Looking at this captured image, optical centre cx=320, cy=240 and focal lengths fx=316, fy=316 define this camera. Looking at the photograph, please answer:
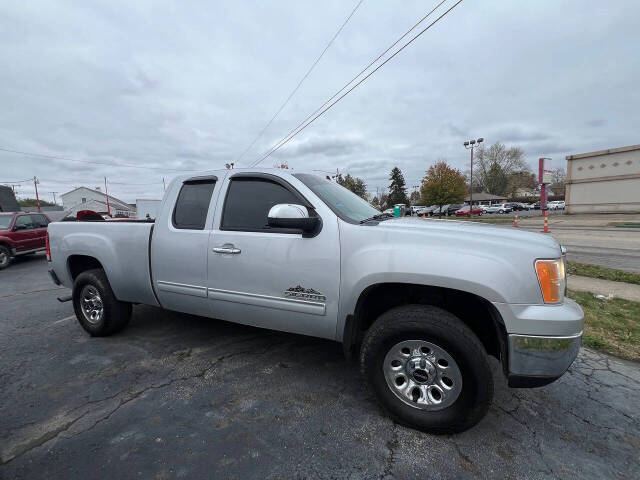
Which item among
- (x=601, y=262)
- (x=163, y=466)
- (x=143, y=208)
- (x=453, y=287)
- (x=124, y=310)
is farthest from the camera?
(x=143, y=208)

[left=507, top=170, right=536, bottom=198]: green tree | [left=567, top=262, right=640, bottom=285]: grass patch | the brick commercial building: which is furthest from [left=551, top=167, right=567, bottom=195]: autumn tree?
[left=567, top=262, right=640, bottom=285]: grass patch

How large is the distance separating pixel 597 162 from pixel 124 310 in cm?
3609

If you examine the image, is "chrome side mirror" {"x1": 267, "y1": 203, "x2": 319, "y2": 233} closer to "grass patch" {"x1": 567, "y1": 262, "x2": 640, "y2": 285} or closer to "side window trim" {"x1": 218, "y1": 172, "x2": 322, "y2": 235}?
"side window trim" {"x1": 218, "y1": 172, "x2": 322, "y2": 235}

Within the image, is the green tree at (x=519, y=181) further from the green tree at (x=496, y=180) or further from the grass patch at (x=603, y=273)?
the grass patch at (x=603, y=273)

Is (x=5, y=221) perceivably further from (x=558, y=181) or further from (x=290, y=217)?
(x=558, y=181)

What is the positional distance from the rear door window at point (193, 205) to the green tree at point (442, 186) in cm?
4595

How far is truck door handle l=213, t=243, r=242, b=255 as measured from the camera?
270 cm

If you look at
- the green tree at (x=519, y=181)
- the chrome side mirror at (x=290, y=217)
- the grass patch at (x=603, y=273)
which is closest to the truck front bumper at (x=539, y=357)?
the chrome side mirror at (x=290, y=217)

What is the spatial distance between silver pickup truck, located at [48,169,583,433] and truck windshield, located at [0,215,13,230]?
34.0 ft

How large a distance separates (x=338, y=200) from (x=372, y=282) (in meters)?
0.91

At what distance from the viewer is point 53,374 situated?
2.98m

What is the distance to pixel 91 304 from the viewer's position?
3.78 m

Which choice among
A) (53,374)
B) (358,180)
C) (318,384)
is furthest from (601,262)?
(358,180)

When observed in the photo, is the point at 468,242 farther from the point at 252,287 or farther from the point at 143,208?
the point at 143,208
